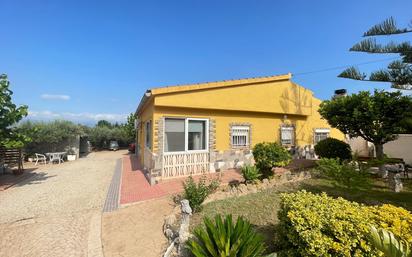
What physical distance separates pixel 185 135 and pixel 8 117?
26.2 ft

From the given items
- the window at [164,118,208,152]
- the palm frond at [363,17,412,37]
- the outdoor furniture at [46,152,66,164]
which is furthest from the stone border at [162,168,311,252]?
the outdoor furniture at [46,152,66,164]

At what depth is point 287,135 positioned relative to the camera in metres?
14.7

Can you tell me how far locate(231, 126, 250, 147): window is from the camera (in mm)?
12195

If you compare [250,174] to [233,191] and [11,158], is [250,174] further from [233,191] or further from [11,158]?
[11,158]

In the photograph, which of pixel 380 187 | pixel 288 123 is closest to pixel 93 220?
pixel 380 187

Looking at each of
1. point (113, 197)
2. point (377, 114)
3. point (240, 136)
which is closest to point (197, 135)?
point (240, 136)

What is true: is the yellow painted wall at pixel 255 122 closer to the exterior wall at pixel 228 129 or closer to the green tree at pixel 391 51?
the exterior wall at pixel 228 129

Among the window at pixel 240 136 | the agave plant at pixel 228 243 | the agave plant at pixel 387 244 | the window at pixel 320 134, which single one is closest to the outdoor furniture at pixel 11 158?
the window at pixel 240 136

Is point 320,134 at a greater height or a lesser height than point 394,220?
greater

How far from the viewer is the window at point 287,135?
47.0 feet

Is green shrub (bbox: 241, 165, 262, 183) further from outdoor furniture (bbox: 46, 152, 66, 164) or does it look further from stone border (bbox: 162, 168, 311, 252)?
outdoor furniture (bbox: 46, 152, 66, 164)

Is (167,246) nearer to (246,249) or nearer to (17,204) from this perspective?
(246,249)

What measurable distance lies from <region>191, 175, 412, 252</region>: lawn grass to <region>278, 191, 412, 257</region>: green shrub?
95cm

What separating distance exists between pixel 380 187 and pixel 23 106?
627 inches
